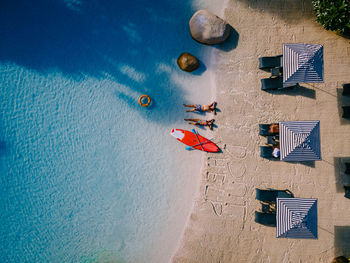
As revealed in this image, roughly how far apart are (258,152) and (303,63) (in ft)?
10.4

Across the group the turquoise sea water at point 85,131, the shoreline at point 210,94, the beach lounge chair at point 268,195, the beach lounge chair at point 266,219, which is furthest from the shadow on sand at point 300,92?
the beach lounge chair at point 266,219

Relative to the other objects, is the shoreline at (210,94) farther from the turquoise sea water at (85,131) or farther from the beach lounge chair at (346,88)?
the beach lounge chair at (346,88)

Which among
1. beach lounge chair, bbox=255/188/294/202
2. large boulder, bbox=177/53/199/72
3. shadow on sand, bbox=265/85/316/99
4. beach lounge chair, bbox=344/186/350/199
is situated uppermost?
large boulder, bbox=177/53/199/72

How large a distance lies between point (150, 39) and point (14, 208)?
8.08 m

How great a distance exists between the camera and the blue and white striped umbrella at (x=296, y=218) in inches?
254

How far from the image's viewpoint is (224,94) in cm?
786

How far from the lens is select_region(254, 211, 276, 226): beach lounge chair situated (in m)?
7.20

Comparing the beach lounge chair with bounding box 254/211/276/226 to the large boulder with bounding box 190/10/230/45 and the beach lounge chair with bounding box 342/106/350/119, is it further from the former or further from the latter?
the large boulder with bounding box 190/10/230/45

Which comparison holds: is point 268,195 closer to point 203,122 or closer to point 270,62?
point 203,122

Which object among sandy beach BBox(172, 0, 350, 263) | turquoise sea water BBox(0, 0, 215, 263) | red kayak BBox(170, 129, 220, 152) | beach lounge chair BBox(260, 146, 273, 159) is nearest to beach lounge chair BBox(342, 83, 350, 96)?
sandy beach BBox(172, 0, 350, 263)

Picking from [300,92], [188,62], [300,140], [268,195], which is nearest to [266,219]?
[268,195]

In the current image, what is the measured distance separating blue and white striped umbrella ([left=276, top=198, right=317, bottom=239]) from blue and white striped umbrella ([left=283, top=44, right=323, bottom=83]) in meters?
3.72

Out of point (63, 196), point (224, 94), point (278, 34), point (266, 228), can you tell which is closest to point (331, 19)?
point (278, 34)

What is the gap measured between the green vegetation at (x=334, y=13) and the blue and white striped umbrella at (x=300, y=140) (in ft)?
10.3
